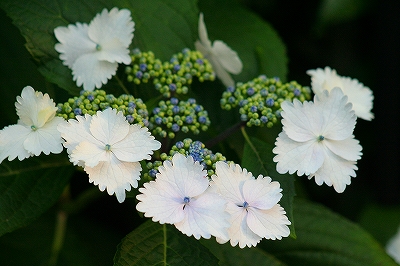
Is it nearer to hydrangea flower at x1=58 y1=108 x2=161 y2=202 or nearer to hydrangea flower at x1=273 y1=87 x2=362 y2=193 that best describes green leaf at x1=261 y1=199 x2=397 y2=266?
hydrangea flower at x1=273 y1=87 x2=362 y2=193

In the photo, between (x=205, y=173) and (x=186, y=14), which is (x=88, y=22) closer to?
(x=186, y=14)

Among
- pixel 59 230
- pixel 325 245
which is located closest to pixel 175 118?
pixel 325 245

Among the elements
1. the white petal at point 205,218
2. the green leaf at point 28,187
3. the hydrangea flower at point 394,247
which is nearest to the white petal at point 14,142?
the green leaf at point 28,187

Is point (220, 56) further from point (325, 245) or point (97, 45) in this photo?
point (325, 245)

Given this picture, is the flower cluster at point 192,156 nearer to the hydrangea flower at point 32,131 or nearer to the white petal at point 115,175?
the white petal at point 115,175

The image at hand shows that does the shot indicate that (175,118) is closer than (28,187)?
Yes

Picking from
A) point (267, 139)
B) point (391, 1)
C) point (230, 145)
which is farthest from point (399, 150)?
point (230, 145)
